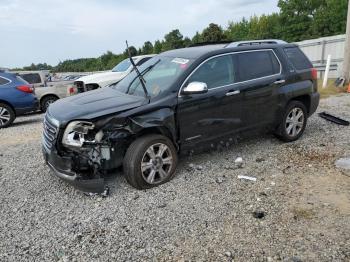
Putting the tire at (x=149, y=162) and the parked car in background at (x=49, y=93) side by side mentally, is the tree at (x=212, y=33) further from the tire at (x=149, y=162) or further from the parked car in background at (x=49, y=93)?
the tire at (x=149, y=162)

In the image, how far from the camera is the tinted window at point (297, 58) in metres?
6.37

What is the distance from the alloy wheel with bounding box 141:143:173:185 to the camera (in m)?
4.68

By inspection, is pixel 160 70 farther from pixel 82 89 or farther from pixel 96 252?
pixel 82 89

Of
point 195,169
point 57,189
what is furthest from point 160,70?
point 57,189

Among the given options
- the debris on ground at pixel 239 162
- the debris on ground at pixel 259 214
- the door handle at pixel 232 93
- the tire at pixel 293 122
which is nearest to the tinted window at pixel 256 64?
the door handle at pixel 232 93

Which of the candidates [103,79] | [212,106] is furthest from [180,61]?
[103,79]

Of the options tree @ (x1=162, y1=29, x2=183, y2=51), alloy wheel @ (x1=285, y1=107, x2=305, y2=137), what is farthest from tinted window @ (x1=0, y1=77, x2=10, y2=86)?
tree @ (x1=162, y1=29, x2=183, y2=51)

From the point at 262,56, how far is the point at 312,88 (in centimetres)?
139

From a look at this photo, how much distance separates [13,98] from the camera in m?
10.1

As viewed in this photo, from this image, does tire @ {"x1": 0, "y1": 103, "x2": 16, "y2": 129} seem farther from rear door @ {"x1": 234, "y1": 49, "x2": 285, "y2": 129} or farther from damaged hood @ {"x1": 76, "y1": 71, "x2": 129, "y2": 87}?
rear door @ {"x1": 234, "y1": 49, "x2": 285, "y2": 129}

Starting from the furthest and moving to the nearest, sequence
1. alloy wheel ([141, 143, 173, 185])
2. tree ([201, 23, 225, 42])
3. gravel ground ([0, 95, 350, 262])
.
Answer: tree ([201, 23, 225, 42])
alloy wheel ([141, 143, 173, 185])
gravel ground ([0, 95, 350, 262])

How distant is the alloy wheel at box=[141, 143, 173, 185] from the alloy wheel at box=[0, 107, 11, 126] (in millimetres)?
6965

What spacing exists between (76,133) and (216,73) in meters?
2.27

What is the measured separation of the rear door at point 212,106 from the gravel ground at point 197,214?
2.03 ft
